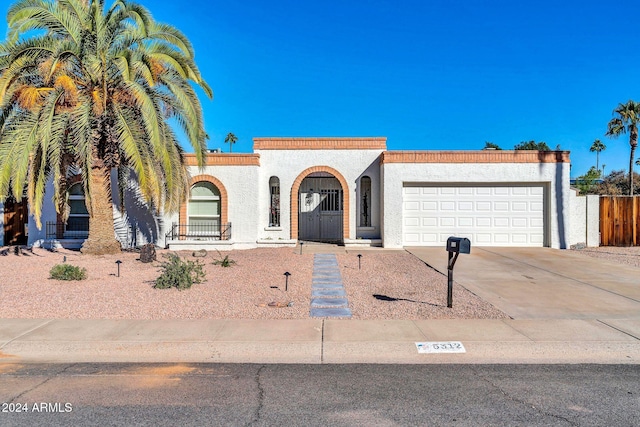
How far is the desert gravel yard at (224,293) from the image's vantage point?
668 centimetres

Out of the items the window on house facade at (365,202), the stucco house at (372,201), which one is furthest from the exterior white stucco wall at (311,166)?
the window on house facade at (365,202)

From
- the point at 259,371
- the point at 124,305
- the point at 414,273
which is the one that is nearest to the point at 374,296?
the point at 414,273

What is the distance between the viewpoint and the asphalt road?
351 centimetres

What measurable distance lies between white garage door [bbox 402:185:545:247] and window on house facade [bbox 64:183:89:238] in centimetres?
1303

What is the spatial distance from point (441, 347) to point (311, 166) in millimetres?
12339

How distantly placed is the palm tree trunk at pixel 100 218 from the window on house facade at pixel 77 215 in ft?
13.5

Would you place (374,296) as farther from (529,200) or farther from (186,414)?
(529,200)

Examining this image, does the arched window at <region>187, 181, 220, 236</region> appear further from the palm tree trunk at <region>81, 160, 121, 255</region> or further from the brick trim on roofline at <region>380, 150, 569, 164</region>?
the brick trim on roofline at <region>380, 150, 569, 164</region>

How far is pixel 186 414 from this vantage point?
3.57 metres

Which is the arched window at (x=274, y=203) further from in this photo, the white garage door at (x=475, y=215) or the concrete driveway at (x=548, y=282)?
the concrete driveway at (x=548, y=282)

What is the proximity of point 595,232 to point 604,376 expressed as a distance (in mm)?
14009

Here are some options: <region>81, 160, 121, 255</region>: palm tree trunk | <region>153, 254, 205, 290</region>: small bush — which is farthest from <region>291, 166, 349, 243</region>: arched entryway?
<region>153, 254, 205, 290</region>: small bush

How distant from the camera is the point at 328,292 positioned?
8281 mm

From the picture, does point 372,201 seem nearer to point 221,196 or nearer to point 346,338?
point 221,196
